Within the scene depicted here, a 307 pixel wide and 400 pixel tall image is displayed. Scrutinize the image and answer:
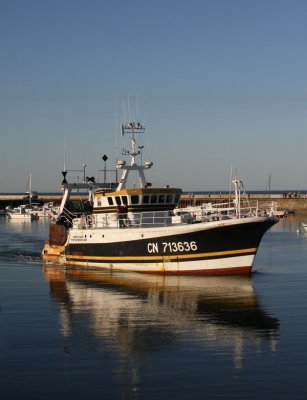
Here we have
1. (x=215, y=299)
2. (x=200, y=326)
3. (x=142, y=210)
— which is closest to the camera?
(x=200, y=326)

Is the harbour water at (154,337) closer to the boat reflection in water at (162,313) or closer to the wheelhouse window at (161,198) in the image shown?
the boat reflection in water at (162,313)

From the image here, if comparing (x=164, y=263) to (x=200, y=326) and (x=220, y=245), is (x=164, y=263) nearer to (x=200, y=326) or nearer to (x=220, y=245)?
(x=220, y=245)

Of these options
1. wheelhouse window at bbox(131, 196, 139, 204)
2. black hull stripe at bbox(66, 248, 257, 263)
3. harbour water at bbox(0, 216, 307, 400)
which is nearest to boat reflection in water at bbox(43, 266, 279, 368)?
harbour water at bbox(0, 216, 307, 400)

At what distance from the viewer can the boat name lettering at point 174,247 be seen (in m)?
36.1

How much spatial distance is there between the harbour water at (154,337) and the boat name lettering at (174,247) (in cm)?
169

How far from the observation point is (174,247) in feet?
120

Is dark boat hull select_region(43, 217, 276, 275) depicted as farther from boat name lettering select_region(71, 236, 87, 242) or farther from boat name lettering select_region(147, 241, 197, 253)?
boat name lettering select_region(71, 236, 87, 242)

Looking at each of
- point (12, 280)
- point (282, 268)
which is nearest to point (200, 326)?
point (12, 280)

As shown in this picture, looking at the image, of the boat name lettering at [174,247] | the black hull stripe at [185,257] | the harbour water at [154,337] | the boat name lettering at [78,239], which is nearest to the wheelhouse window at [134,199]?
the black hull stripe at [185,257]

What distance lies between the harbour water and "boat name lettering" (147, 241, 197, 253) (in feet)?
5.54

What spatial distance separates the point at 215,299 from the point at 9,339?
10541mm

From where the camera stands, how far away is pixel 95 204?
43.0 metres

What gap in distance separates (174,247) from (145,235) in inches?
72.6

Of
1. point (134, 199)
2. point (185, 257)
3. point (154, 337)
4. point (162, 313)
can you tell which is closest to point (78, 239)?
point (134, 199)
